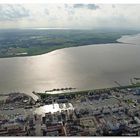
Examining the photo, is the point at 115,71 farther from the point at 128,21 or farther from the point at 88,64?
the point at 128,21

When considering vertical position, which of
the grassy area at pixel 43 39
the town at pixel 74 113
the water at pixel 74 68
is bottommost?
the town at pixel 74 113

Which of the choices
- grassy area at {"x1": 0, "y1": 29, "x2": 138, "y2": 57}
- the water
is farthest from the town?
grassy area at {"x1": 0, "y1": 29, "x2": 138, "y2": 57}

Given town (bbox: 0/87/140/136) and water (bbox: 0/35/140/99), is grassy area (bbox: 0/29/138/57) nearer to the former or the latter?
water (bbox: 0/35/140/99)

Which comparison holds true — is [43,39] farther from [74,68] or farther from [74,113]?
[74,113]

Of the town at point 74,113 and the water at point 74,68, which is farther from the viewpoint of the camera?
the water at point 74,68

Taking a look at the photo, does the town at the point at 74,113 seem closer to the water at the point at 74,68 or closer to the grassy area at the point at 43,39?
the water at the point at 74,68

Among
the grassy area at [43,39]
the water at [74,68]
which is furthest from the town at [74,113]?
the grassy area at [43,39]

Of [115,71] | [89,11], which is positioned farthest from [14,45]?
[115,71]

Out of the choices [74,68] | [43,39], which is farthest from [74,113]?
[43,39]
